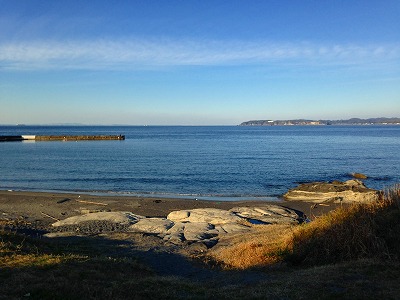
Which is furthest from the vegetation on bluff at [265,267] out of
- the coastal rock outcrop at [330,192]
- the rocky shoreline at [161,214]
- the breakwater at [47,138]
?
the breakwater at [47,138]

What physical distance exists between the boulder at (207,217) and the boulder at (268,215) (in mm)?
935

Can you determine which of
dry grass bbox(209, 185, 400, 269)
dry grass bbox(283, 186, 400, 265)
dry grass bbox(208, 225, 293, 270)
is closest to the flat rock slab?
dry grass bbox(208, 225, 293, 270)

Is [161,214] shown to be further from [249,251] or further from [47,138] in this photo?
[47,138]

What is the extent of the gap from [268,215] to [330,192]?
9.35m

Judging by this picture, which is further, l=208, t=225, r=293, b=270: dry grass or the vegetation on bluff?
l=208, t=225, r=293, b=270: dry grass

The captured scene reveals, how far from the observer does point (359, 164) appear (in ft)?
Result: 167

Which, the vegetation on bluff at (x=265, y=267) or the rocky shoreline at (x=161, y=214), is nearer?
the vegetation on bluff at (x=265, y=267)

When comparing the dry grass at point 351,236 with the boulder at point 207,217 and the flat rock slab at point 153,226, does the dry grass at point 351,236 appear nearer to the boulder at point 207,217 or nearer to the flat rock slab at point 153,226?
the boulder at point 207,217

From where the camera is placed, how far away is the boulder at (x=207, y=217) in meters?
20.1

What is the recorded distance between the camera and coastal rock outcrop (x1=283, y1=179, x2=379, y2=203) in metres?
27.4

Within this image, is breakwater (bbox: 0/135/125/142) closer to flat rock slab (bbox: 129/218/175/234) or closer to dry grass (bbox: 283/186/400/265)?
flat rock slab (bbox: 129/218/175/234)

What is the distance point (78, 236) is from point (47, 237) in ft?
4.05

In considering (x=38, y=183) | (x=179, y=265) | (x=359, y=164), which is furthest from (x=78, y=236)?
(x=359, y=164)

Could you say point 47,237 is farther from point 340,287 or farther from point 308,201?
point 308,201
